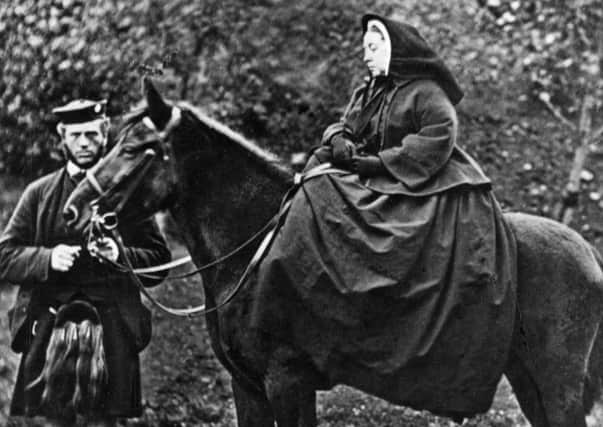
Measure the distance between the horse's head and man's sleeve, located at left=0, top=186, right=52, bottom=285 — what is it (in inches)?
31.4

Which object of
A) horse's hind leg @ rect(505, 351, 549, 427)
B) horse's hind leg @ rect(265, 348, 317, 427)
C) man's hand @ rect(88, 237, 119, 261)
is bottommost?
horse's hind leg @ rect(505, 351, 549, 427)

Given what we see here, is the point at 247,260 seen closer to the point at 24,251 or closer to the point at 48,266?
the point at 48,266

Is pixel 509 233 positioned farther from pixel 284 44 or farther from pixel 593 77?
pixel 593 77

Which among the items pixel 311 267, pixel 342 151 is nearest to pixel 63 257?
pixel 311 267

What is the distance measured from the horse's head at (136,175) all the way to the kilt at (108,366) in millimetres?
1119

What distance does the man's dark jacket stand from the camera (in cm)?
726

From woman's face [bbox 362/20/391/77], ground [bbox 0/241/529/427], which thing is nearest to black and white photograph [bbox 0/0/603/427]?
woman's face [bbox 362/20/391/77]

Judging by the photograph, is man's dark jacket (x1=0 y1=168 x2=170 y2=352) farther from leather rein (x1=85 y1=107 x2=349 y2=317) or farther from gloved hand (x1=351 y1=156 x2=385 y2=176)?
gloved hand (x1=351 y1=156 x2=385 y2=176)

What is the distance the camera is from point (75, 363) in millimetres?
7312

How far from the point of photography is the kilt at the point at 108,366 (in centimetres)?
741

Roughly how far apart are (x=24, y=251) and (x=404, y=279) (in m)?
2.44

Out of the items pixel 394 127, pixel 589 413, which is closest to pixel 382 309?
pixel 394 127

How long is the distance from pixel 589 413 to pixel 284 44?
5308mm

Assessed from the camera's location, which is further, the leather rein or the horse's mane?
the horse's mane
